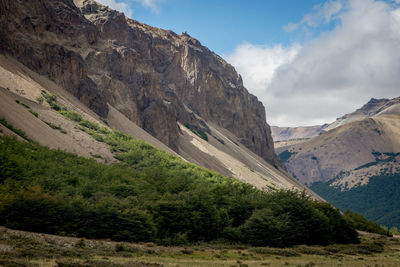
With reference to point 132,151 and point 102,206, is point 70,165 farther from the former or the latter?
point 132,151

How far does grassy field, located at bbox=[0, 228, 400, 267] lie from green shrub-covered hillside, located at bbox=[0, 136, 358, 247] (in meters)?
1.54

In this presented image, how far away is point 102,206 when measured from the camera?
23484mm

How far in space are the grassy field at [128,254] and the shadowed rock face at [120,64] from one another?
39604mm

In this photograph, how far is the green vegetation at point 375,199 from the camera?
14112 cm

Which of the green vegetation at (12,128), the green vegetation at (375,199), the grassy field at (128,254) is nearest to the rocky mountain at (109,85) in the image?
the green vegetation at (12,128)

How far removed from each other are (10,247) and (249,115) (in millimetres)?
113958

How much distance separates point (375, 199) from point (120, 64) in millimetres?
129030

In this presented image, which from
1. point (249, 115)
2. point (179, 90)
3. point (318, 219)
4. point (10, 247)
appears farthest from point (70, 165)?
point (249, 115)

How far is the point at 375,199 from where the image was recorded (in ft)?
529

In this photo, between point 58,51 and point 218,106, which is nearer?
point 58,51

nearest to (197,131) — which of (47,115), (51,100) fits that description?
(51,100)

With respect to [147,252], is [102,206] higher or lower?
higher

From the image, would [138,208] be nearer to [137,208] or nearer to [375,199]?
[137,208]

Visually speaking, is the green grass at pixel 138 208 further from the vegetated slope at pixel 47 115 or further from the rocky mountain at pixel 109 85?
the rocky mountain at pixel 109 85
